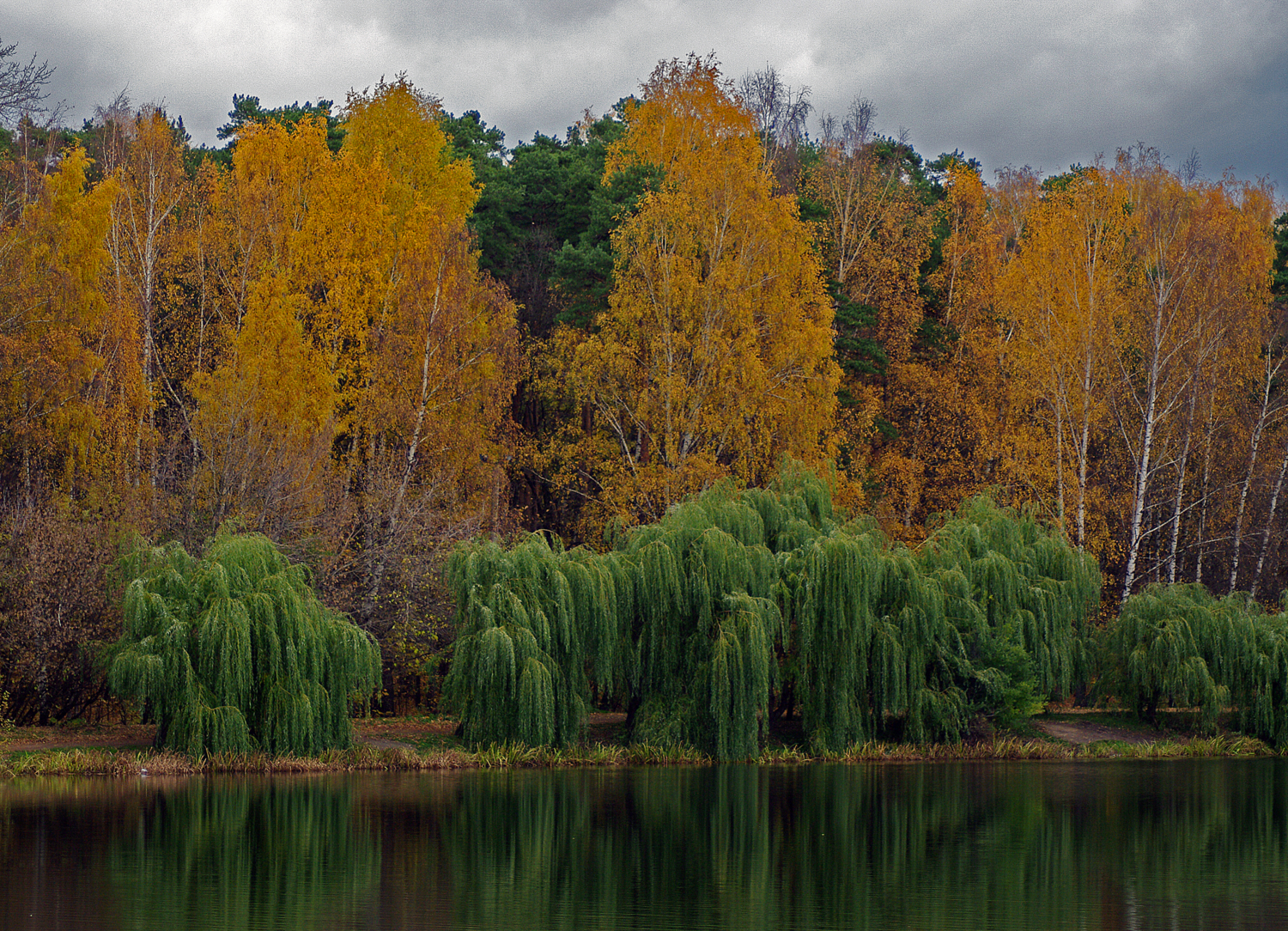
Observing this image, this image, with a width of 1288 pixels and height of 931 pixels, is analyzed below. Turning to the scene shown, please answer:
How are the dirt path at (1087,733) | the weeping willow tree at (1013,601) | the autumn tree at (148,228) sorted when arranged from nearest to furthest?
the weeping willow tree at (1013,601) < the dirt path at (1087,733) < the autumn tree at (148,228)

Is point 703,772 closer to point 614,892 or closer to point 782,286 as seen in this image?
point 614,892

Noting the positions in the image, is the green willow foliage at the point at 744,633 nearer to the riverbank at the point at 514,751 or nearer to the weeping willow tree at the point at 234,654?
the riverbank at the point at 514,751

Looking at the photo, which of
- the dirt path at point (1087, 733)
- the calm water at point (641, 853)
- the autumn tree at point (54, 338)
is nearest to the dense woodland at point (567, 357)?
the autumn tree at point (54, 338)

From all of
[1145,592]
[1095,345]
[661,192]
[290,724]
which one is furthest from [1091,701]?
[290,724]

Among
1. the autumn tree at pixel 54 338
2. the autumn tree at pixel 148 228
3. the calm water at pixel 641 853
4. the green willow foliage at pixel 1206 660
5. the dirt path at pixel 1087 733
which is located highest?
the autumn tree at pixel 148 228

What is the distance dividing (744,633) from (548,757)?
530 centimetres

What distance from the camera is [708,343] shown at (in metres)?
41.9

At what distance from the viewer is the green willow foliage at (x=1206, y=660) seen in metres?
36.5

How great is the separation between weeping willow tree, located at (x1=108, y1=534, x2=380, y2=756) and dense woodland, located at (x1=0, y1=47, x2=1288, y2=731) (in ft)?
8.54

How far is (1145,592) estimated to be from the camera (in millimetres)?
38688

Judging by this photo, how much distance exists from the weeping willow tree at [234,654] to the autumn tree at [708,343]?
42.6ft

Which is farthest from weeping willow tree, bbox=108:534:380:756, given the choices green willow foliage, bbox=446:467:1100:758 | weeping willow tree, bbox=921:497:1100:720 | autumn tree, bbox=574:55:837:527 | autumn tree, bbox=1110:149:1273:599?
autumn tree, bbox=1110:149:1273:599

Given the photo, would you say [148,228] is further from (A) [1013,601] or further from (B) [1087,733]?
(B) [1087,733]

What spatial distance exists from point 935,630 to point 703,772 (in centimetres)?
744
